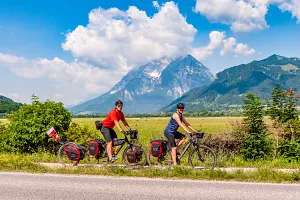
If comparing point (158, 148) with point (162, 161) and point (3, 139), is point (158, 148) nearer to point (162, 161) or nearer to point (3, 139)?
point (162, 161)

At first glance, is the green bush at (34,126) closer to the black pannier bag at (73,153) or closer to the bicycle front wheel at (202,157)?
the black pannier bag at (73,153)

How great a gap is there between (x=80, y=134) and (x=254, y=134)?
826 centimetres

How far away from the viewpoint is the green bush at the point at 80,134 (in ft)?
51.7

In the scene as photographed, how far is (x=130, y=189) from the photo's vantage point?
26.8 feet

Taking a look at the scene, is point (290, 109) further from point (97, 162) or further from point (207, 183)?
point (97, 162)

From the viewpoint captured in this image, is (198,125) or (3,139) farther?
(198,125)

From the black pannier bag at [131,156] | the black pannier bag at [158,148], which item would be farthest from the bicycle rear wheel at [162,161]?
the black pannier bag at [131,156]

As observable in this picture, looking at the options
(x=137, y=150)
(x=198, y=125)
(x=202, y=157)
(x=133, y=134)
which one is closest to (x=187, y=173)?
(x=202, y=157)

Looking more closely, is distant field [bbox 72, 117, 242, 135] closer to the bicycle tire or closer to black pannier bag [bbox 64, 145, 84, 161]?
the bicycle tire

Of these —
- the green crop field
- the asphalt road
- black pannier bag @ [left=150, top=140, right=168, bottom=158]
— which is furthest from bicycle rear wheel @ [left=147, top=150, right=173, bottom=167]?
the green crop field

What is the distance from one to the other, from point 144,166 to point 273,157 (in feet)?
18.8

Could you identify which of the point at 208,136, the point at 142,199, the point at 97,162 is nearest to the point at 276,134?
the point at 208,136

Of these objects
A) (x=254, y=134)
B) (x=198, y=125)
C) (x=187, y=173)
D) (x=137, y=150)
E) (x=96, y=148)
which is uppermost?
(x=198, y=125)

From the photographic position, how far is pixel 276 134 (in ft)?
46.2
